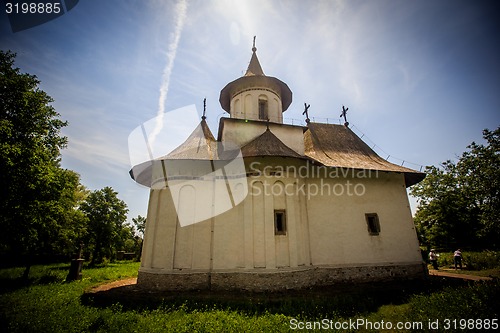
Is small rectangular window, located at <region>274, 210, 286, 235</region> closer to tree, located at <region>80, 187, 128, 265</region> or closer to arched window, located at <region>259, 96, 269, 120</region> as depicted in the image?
arched window, located at <region>259, 96, 269, 120</region>

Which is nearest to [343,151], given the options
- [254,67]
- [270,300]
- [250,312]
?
[254,67]

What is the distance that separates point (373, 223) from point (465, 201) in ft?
81.9

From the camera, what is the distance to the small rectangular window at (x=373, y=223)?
12.3 meters

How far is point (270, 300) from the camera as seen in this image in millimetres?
8055

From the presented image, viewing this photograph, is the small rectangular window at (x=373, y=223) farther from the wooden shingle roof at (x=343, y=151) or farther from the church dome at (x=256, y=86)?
the church dome at (x=256, y=86)

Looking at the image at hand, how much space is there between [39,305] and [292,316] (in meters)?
8.53

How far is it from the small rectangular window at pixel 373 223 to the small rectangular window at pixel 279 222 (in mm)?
5119

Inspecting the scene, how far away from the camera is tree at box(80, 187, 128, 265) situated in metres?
24.3

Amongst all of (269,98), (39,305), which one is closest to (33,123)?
(39,305)

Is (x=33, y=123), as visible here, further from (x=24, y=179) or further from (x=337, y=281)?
(x=337, y=281)

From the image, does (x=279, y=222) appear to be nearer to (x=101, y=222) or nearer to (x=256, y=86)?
(x=256, y=86)

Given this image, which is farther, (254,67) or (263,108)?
(254,67)

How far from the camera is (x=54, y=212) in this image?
13375 millimetres

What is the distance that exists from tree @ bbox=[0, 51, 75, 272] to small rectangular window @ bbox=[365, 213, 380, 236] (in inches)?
698
